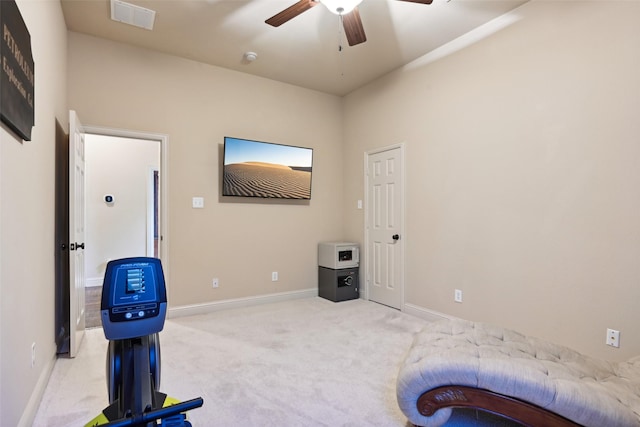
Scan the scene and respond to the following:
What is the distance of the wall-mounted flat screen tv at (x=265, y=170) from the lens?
3.97 metres

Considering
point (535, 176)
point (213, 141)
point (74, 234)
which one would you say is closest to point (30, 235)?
point (74, 234)


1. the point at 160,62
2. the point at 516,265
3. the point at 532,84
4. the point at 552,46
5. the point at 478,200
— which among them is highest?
the point at 160,62

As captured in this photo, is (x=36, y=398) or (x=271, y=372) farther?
(x=271, y=372)

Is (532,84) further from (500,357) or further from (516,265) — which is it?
(500,357)

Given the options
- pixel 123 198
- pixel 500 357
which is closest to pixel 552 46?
pixel 500 357

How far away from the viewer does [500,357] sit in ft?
5.45

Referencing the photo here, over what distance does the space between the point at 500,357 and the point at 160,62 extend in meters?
4.00

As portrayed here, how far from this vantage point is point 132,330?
129cm

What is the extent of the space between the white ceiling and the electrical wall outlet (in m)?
2.57

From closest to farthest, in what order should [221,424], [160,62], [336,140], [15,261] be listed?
1. [15,261]
2. [221,424]
3. [160,62]
4. [336,140]

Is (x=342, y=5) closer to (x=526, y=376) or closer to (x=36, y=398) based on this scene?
(x=526, y=376)

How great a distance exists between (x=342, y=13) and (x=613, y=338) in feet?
9.33

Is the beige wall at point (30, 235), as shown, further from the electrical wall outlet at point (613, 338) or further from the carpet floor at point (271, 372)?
the electrical wall outlet at point (613, 338)

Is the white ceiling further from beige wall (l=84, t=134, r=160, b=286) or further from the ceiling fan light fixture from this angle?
beige wall (l=84, t=134, r=160, b=286)
